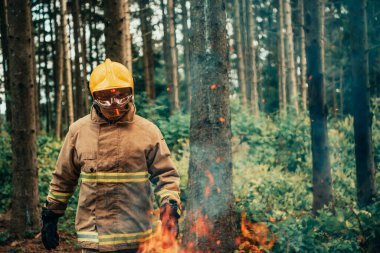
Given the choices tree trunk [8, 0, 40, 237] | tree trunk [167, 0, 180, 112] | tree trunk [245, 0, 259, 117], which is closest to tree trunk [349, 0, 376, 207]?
tree trunk [8, 0, 40, 237]

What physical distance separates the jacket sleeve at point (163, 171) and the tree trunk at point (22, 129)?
15.8ft

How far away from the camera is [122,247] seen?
3.39 m

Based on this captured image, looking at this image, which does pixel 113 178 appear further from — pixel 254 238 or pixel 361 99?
pixel 361 99

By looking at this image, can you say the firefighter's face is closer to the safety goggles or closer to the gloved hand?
the safety goggles

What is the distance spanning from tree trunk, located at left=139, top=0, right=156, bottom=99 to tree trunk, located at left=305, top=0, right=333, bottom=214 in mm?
11573

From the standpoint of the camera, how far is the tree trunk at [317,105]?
7211 millimetres

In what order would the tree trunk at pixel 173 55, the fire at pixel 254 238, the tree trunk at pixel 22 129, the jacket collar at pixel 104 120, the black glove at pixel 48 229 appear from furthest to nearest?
the tree trunk at pixel 173 55, the tree trunk at pixel 22 129, the fire at pixel 254 238, the black glove at pixel 48 229, the jacket collar at pixel 104 120

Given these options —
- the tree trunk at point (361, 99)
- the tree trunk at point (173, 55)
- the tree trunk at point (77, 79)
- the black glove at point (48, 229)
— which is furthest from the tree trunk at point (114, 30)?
the tree trunk at point (173, 55)

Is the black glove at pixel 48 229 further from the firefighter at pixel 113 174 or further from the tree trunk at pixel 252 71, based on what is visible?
the tree trunk at pixel 252 71

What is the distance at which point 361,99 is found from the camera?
23.6ft

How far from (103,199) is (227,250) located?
2400mm

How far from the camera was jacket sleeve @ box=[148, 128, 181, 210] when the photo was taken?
3.52 metres

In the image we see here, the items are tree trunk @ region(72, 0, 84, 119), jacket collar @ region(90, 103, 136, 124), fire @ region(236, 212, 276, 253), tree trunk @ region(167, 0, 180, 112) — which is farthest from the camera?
tree trunk @ region(167, 0, 180, 112)

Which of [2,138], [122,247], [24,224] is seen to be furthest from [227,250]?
[2,138]
